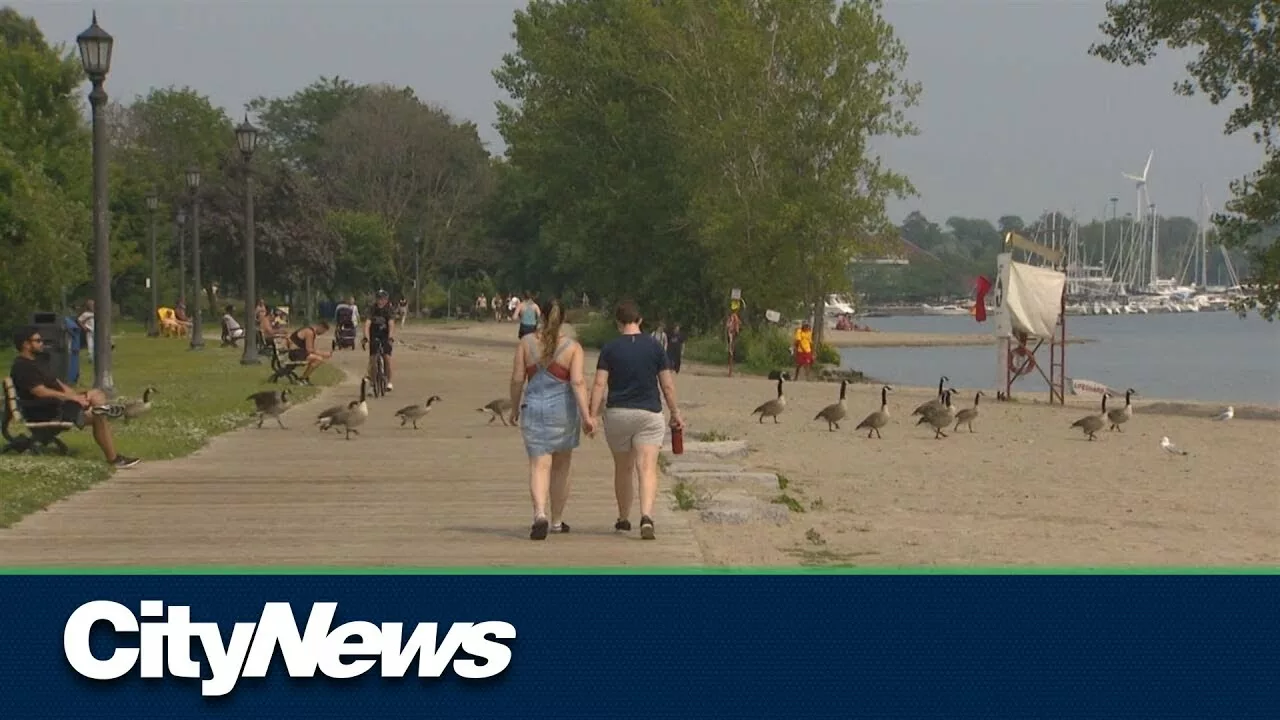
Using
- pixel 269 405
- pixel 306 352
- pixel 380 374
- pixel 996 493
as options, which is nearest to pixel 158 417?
pixel 269 405

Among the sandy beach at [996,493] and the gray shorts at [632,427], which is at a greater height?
the gray shorts at [632,427]

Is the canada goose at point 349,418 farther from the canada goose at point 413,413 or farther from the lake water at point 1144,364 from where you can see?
the lake water at point 1144,364

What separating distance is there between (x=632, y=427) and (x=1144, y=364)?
6947 cm

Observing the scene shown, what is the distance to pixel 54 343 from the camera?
26922mm

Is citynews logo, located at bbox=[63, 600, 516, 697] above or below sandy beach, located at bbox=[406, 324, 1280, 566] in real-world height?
above

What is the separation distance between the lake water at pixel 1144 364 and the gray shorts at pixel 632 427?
128 feet

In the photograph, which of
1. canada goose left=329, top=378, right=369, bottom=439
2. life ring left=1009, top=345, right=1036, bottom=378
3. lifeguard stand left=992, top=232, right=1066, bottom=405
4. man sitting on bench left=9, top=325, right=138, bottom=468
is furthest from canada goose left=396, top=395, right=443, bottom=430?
life ring left=1009, top=345, right=1036, bottom=378

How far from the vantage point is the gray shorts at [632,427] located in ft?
43.8

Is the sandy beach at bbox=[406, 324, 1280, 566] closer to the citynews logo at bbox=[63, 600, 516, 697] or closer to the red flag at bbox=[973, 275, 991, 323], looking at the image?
the citynews logo at bbox=[63, 600, 516, 697]

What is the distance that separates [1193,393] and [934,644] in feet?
162

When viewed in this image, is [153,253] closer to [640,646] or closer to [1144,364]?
[1144,364]

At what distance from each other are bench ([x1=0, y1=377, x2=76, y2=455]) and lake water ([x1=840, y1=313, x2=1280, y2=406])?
37.9 meters

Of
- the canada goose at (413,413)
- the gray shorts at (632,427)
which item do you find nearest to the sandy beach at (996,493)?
the gray shorts at (632,427)

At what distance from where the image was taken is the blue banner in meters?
8.43
